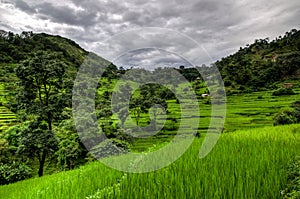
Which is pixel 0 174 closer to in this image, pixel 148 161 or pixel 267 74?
pixel 148 161

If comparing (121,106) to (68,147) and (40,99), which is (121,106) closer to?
(68,147)

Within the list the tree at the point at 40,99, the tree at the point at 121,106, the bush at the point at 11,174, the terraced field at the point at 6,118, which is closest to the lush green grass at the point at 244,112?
the tree at the point at 121,106

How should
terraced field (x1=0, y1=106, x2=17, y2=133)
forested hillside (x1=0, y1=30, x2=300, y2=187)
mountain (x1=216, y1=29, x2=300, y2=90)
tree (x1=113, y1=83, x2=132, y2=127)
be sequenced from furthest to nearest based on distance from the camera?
1. mountain (x1=216, y1=29, x2=300, y2=90)
2. terraced field (x1=0, y1=106, x2=17, y2=133)
3. tree (x1=113, y1=83, x2=132, y2=127)
4. forested hillside (x1=0, y1=30, x2=300, y2=187)

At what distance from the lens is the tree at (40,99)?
16516mm

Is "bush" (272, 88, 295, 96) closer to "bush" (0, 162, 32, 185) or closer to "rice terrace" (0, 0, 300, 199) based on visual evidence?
"rice terrace" (0, 0, 300, 199)

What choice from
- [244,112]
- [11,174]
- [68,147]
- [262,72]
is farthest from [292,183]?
[262,72]

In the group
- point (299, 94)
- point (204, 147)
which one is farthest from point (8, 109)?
point (299, 94)

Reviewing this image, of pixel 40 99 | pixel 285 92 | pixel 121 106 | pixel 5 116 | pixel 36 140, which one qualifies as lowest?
pixel 36 140

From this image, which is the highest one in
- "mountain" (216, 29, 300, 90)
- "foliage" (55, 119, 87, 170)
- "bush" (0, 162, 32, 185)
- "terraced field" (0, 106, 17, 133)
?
"mountain" (216, 29, 300, 90)

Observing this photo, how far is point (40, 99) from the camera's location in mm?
17156

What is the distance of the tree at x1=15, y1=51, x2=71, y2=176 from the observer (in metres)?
16.5

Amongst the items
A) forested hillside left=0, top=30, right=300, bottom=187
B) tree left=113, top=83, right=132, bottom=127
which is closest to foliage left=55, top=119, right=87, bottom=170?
forested hillside left=0, top=30, right=300, bottom=187

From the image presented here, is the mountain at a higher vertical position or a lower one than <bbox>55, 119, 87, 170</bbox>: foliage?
higher

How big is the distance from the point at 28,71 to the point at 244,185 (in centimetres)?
1685
